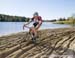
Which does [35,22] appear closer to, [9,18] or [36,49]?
[36,49]

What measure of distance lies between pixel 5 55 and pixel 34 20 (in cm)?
452

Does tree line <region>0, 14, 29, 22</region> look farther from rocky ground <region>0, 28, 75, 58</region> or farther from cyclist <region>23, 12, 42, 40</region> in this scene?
rocky ground <region>0, 28, 75, 58</region>

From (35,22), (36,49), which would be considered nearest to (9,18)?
(35,22)

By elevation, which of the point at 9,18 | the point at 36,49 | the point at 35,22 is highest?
the point at 35,22

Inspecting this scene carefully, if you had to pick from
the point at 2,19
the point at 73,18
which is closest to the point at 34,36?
the point at 73,18

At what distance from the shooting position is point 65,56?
8711 mm

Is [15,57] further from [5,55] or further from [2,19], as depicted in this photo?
[2,19]

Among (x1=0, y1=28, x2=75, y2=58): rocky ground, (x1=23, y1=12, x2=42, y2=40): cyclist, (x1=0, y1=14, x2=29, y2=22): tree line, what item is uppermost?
(x1=23, y1=12, x2=42, y2=40): cyclist

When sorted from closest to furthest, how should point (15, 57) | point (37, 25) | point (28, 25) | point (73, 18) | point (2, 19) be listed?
point (15, 57) → point (37, 25) → point (28, 25) → point (73, 18) → point (2, 19)

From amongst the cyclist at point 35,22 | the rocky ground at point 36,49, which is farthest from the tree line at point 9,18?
the rocky ground at point 36,49

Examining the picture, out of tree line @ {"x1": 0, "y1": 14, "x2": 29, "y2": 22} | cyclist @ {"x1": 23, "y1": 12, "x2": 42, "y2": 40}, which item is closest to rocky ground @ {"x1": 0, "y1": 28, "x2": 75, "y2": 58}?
cyclist @ {"x1": 23, "y1": 12, "x2": 42, "y2": 40}

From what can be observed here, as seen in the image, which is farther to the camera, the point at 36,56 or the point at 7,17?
the point at 7,17

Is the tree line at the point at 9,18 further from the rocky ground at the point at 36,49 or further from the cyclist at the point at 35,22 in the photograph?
the rocky ground at the point at 36,49

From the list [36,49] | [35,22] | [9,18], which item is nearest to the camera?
[36,49]
